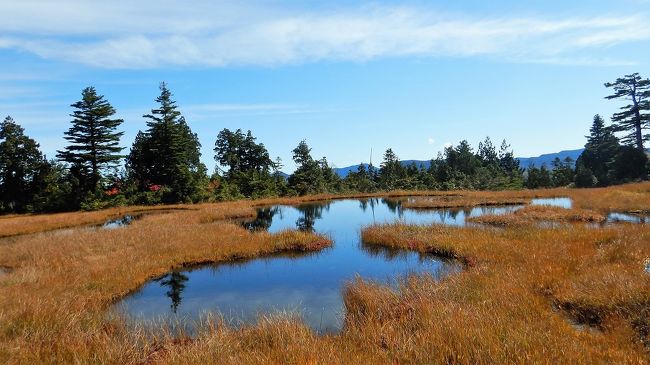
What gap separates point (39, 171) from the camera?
5412 centimetres

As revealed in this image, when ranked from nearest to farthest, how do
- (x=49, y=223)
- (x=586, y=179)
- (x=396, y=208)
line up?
(x=49, y=223), (x=396, y=208), (x=586, y=179)

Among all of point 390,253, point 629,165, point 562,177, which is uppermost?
point 629,165

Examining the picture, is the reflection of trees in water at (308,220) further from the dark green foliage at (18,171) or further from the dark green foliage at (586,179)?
the dark green foliage at (586,179)

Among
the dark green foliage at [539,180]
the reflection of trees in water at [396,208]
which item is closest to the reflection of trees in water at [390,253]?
the reflection of trees in water at [396,208]

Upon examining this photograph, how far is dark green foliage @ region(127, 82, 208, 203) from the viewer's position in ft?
179

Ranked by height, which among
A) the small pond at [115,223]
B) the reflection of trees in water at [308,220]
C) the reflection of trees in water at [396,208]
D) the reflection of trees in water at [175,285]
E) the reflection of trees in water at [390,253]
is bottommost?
the reflection of trees in water at [175,285]

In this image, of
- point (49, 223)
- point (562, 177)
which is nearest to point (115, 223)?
point (49, 223)

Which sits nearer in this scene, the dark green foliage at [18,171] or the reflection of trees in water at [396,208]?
the reflection of trees in water at [396,208]

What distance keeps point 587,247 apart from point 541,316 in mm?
8561

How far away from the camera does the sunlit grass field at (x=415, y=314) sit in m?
6.55

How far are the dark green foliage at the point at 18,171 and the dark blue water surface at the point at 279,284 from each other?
46.5 m

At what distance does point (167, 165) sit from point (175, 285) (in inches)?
1749

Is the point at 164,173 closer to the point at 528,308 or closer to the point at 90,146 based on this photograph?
the point at 90,146

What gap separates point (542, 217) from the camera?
26297 millimetres
